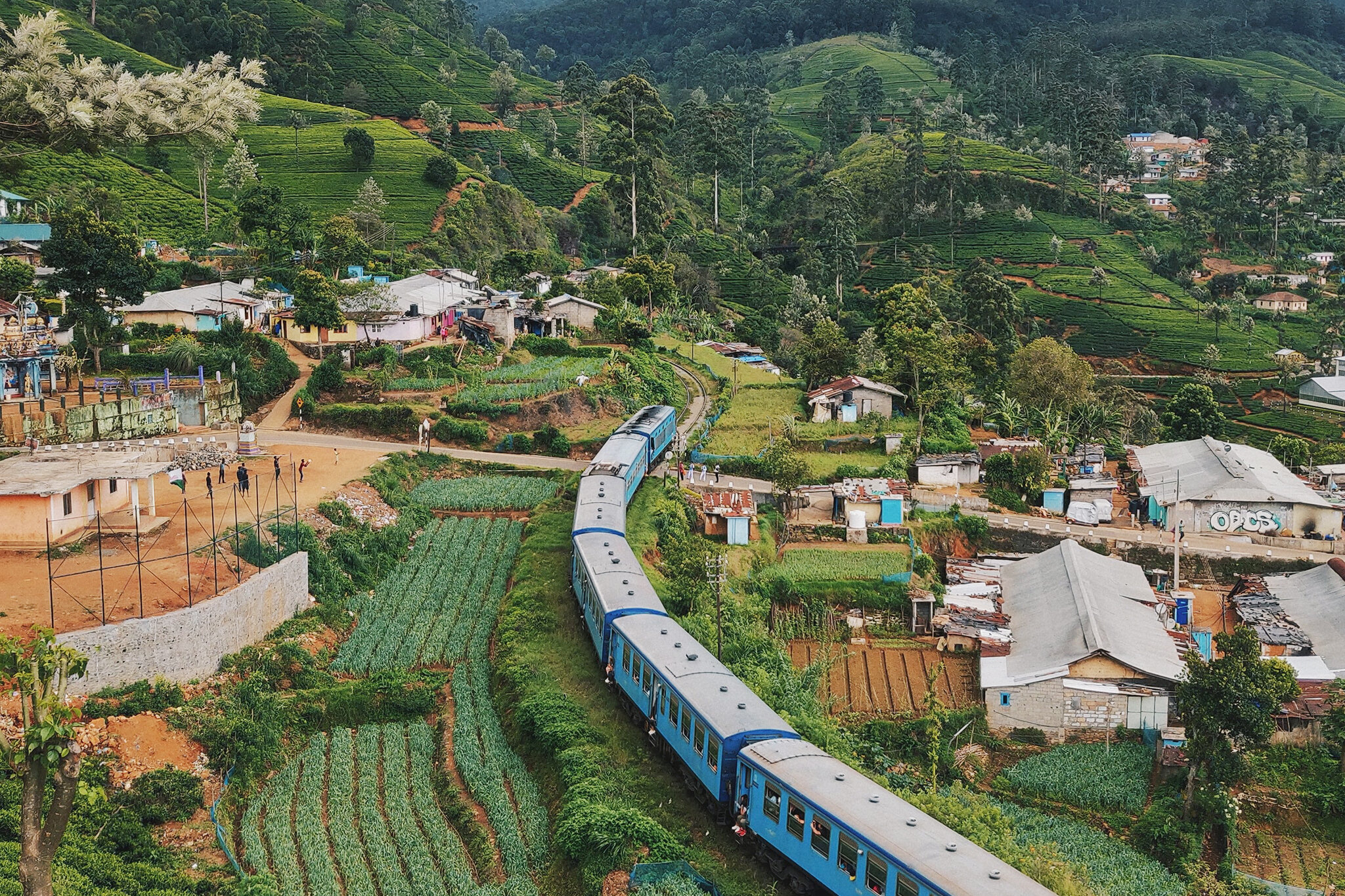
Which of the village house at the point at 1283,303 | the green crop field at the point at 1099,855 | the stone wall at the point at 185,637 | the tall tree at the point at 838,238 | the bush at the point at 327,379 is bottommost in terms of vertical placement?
→ the green crop field at the point at 1099,855

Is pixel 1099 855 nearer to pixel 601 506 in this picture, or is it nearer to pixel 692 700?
pixel 692 700

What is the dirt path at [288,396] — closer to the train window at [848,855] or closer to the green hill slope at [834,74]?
the train window at [848,855]

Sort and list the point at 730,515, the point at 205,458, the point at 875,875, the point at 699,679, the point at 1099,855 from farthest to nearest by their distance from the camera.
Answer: the point at 730,515 < the point at 205,458 < the point at 1099,855 < the point at 699,679 < the point at 875,875

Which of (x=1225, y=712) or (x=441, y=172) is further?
(x=441, y=172)

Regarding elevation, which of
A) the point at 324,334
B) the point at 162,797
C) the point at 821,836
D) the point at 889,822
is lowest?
the point at 162,797

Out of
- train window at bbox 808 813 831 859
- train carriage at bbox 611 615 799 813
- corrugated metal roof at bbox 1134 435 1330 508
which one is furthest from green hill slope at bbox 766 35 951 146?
train window at bbox 808 813 831 859

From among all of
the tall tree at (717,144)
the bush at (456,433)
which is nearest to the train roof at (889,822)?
the bush at (456,433)

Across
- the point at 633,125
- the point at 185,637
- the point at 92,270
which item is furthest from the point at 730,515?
the point at 633,125
